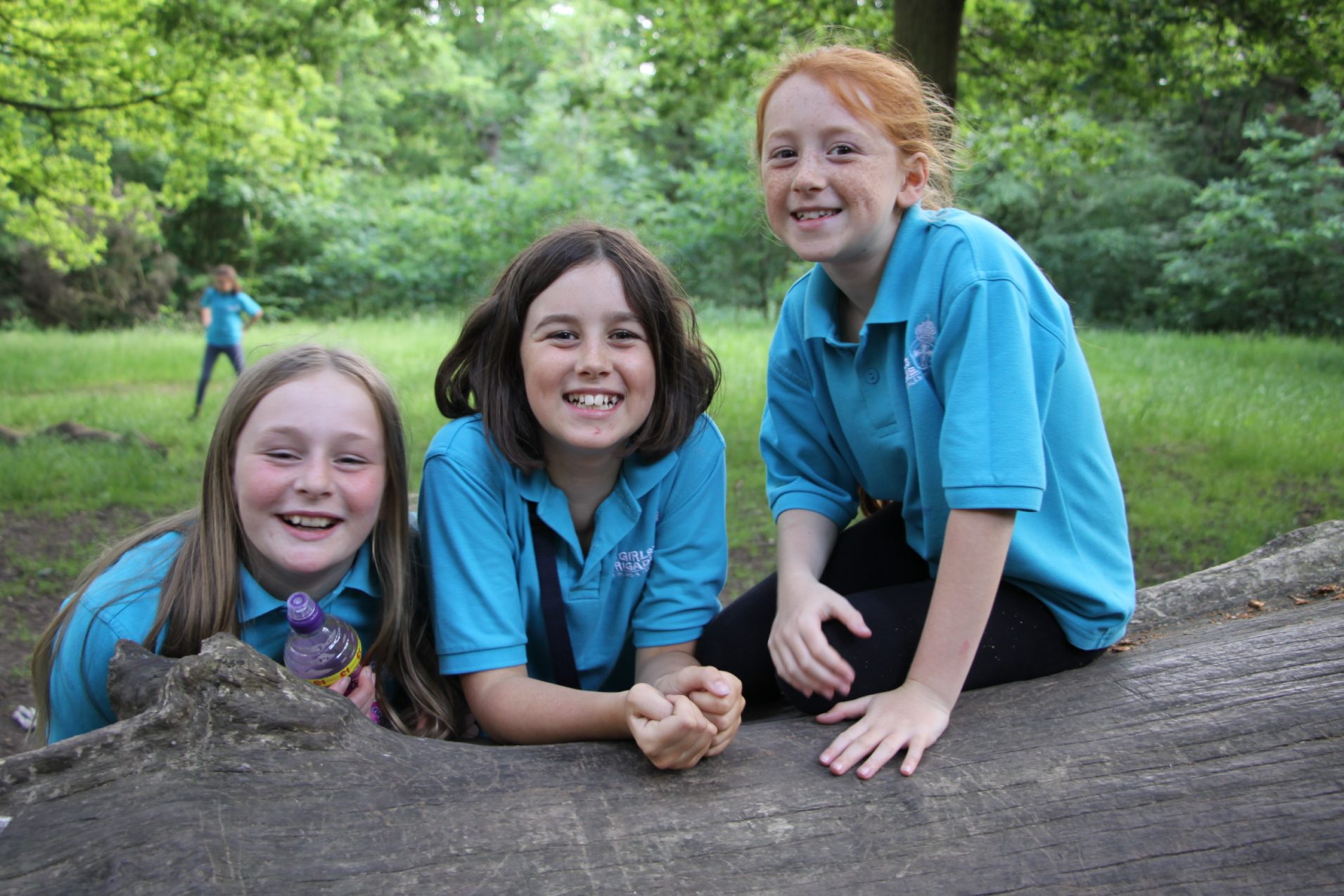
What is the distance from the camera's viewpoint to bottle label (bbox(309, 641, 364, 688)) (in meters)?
2.04

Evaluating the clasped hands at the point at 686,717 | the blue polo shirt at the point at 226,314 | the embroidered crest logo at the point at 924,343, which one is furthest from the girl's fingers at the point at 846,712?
the blue polo shirt at the point at 226,314

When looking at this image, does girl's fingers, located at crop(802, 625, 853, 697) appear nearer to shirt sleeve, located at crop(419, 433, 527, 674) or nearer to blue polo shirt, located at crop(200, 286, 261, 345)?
shirt sleeve, located at crop(419, 433, 527, 674)

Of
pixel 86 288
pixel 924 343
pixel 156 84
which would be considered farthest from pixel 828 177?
pixel 86 288

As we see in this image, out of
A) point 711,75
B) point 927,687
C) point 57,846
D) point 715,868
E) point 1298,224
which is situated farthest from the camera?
point 1298,224

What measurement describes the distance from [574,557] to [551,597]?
102 mm

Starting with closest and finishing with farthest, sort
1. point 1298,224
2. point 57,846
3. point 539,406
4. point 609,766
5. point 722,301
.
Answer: point 57,846 < point 609,766 < point 539,406 < point 1298,224 < point 722,301

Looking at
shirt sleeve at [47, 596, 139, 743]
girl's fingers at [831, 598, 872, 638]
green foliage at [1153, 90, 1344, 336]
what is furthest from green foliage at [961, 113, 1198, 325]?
shirt sleeve at [47, 596, 139, 743]

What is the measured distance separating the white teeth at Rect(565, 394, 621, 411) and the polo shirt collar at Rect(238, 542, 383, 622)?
567 millimetres

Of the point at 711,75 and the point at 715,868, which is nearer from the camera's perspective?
the point at 715,868

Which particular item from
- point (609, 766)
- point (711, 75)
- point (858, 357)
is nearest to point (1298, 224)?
point (711, 75)

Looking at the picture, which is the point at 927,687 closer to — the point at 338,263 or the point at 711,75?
the point at 711,75

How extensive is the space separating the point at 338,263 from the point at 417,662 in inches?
899

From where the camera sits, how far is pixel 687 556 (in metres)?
2.36

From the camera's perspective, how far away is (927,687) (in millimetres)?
1902
